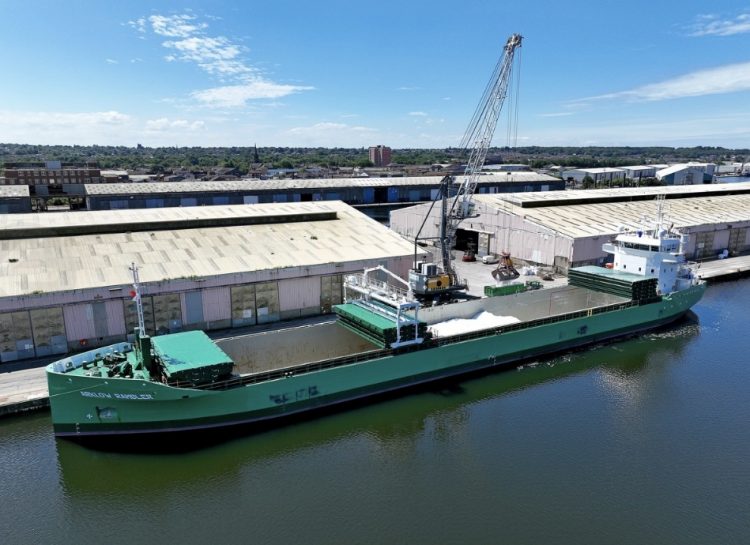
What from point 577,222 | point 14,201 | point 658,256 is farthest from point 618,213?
point 14,201

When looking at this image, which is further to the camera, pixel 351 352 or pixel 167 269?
pixel 167 269

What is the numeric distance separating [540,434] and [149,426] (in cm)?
1703

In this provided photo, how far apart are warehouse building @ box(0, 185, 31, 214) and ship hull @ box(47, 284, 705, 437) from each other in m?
51.2

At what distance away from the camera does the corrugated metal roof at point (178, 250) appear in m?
28.8

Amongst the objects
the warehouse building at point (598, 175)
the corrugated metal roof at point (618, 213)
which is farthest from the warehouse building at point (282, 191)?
the warehouse building at point (598, 175)

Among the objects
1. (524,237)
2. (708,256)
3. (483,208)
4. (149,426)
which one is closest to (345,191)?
(483,208)

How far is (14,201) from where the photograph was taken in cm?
6028

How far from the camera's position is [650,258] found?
36375 mm

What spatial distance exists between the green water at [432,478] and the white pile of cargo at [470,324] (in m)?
4.60

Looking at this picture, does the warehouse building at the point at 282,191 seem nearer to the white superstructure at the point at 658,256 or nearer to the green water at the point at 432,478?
the white superstructure at the point at 658,256

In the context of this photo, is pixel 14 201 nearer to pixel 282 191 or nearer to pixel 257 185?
pixel 257 185

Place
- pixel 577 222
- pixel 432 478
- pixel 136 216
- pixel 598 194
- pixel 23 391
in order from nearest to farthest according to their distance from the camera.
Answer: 1. pixel 432 478
2. pixel 23 391
3. pixel 136 216
4. pixel 577 222
5. pixel 598 194

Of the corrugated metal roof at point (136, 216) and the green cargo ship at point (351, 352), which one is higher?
the corrugated metal roof at point (136, 216)

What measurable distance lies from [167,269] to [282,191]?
147ft
